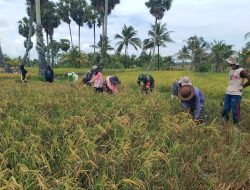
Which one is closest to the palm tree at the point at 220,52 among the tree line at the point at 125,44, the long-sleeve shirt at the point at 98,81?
the tree line at the point at 125,44

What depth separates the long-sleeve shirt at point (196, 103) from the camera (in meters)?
6.70

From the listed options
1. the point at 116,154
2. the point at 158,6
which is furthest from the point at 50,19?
the point at 116,154

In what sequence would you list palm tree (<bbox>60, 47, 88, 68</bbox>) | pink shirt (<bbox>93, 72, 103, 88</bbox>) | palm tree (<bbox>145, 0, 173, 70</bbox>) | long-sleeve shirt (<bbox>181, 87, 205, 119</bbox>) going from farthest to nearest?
palm tree (<bbox>60, 47, 88, 68</bbox>)
palm tree (<bbox>145, 0, 173, 70</bbox>)
pink shirt (<bbox>93, 72, 103, 88</bbox>)
long-sleeve shirt (<bbox>181, 87, 205, 119</bbox>)

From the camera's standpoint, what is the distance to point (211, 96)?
44.4ft

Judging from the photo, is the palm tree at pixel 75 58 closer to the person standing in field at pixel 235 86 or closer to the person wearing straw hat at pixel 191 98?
the person standing in field at pixel 235 86

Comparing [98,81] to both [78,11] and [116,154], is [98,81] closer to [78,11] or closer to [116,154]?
[116,154]

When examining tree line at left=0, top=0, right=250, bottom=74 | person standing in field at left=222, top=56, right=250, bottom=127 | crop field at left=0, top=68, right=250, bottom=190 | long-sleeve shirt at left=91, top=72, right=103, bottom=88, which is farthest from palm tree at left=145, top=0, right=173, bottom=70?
crop field at left=0, top=68, right=250, bottom=190

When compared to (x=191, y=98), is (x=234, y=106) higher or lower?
lower

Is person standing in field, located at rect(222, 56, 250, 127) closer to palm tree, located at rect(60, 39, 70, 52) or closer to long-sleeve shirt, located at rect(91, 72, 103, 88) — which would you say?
long-sleeve shirt, located at rect(91, 72, 103, 88)

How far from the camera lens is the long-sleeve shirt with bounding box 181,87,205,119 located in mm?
6700

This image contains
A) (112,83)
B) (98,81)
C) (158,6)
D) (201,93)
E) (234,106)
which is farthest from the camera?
(158,6)

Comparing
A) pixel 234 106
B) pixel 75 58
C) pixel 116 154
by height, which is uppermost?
pixel 75 58

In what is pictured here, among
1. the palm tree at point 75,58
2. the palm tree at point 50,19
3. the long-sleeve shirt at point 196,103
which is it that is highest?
the palm tree at point 50,19

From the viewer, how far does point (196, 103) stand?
268 inches
